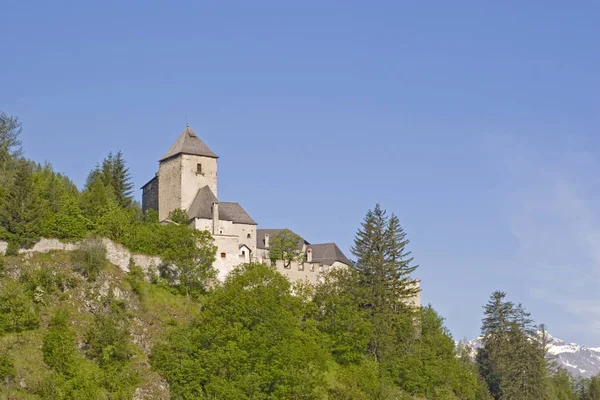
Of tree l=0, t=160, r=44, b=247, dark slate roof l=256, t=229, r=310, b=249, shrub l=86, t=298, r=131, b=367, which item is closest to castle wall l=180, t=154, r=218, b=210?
dark slate roof l=256, t=229, r=310, b=249

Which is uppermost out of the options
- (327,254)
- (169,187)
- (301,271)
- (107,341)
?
(169,187)

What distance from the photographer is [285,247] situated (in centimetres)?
7194

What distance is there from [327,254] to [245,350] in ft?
72.2

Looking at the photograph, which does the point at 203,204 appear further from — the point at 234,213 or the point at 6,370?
the point at 6,370

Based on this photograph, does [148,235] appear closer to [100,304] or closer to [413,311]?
[100,304]

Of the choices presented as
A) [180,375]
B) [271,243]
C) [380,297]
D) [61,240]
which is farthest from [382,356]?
[61,240]

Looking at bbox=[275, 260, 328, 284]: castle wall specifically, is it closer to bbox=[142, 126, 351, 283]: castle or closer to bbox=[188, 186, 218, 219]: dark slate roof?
bbox=[142, 126, 351, 283]: castle

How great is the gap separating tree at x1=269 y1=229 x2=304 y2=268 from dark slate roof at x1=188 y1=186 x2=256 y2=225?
3.00 metres

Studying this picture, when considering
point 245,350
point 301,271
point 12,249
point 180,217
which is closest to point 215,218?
point 180,217

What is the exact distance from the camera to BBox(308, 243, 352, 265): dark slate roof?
247 ft

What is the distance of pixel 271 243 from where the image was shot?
239 feet

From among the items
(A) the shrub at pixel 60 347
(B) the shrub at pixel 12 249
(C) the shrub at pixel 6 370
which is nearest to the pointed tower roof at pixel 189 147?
(B) the shrub at pixel 12 249

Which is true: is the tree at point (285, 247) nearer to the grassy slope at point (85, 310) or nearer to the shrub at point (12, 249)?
the grassy slope at point (85, 310)

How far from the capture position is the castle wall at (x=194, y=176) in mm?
69625
